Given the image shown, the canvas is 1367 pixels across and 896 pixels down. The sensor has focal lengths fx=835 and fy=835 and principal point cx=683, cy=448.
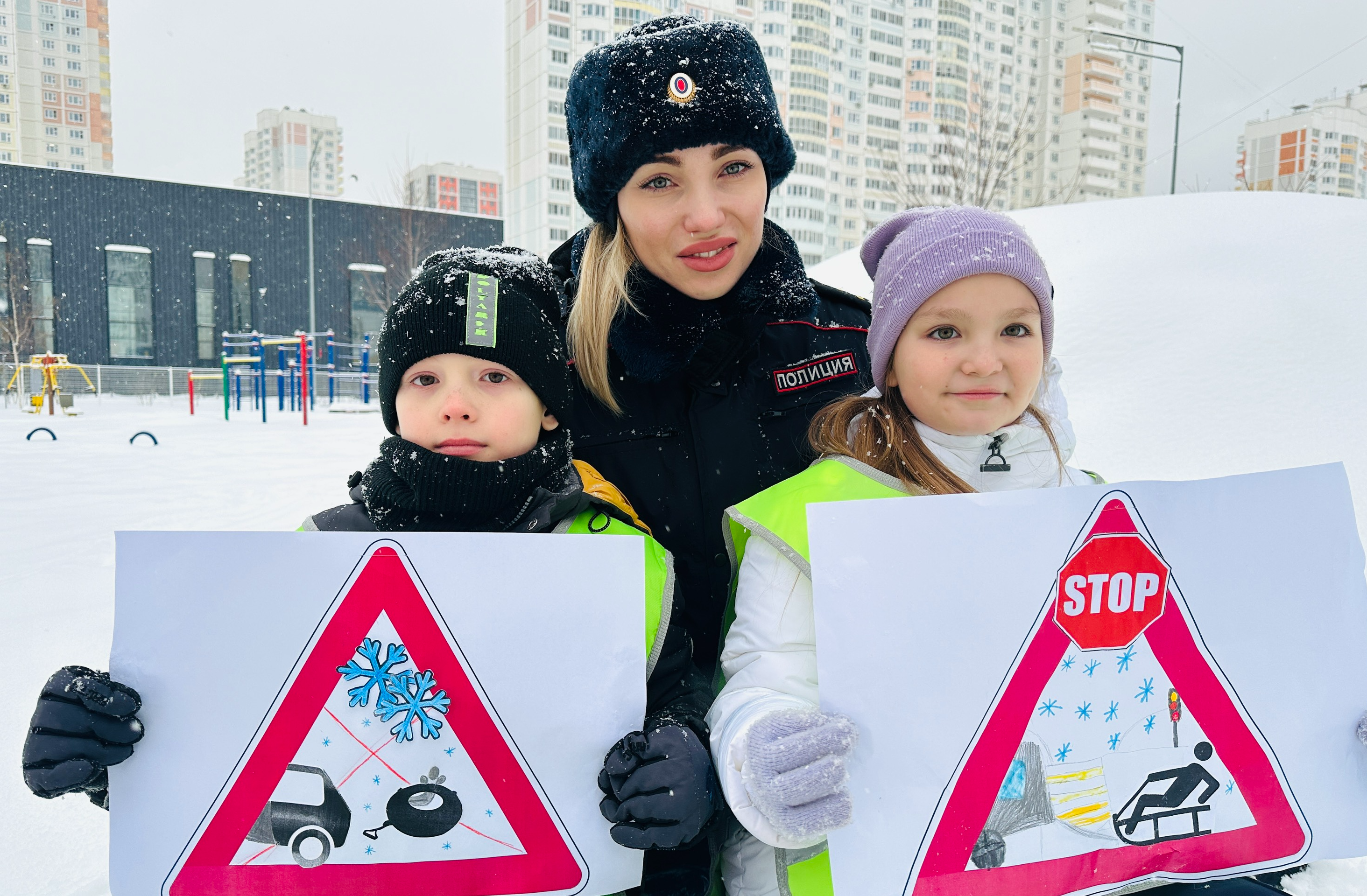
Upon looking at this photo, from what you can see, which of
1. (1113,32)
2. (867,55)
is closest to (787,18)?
(867,55)

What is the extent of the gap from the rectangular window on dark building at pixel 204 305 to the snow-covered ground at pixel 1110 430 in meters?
17.0

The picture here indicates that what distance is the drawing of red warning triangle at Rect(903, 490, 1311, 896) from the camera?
105 centimetres

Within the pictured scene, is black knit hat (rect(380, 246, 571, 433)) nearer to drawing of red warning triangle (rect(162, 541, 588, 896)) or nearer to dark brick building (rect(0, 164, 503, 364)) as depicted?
drawing of red warning triangle (rect(162, 541, 588, 896))

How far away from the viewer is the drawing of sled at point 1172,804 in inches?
43.3

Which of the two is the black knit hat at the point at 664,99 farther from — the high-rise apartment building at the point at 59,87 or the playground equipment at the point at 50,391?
the high-rise apartment building at the point at 59,87

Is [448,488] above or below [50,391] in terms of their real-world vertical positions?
below

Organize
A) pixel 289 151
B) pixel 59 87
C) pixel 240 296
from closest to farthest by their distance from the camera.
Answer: pixel 240 296
pixel 59 87
pixel 289 151

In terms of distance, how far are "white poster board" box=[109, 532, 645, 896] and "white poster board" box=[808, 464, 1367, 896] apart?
15.3 inches

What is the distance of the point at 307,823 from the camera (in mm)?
1055

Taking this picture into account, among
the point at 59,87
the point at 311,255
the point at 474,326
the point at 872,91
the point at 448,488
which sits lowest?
the point at 448,488

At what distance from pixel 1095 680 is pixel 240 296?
27576 millimetres

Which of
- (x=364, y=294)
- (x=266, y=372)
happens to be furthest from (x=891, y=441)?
(x=364, y=294)

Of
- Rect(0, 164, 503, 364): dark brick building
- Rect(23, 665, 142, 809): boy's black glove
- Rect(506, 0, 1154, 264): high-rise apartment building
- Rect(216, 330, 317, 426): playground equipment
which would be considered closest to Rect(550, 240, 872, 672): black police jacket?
Rect(23, 665, 142, 809): boy's black glove

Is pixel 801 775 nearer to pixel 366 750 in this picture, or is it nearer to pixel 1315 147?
pixel 366 750
